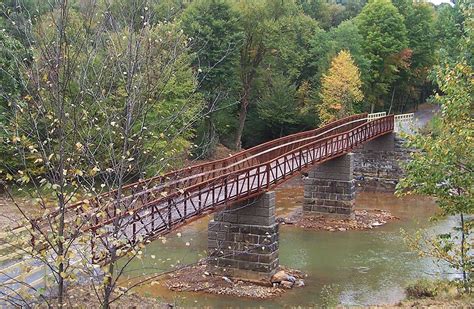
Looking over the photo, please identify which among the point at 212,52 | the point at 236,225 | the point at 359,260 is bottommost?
the point at 359,260

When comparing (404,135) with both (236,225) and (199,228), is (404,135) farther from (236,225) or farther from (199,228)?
(199,228)

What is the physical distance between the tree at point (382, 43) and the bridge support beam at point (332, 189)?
23256 mm

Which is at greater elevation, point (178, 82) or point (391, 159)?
point (178, 82)

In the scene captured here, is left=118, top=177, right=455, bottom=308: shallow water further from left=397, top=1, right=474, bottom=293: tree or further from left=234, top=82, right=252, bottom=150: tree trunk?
left=234, top=82, right=252, bottom=150: tree trunk

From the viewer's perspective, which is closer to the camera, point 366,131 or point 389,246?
point 389,246

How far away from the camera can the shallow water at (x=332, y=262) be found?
18328 mm

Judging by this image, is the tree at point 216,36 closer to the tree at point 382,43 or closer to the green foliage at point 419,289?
the tree at point 382,43

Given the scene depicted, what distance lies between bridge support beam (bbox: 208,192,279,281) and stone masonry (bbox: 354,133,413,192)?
22.0 metres

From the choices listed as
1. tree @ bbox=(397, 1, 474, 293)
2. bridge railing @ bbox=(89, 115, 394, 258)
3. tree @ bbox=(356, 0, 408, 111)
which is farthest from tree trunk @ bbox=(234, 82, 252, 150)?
tree @ bbox=(397, 1, 474, 293)

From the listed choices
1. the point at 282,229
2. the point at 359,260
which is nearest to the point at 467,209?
the point at 359,260

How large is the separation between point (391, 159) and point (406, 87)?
20155 millimetres

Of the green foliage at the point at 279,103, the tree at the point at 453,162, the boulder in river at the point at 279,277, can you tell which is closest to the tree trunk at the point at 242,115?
the green foliage at the point at 279,103

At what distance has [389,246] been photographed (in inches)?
993

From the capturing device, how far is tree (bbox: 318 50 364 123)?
44406 mm
